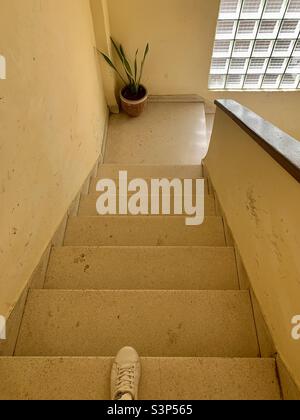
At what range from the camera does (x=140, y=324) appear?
1.10 metres

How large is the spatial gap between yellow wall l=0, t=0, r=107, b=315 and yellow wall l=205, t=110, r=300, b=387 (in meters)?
1.00

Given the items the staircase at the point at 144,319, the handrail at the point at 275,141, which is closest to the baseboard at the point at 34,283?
the staircase at the point at 144,319

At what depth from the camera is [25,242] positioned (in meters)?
1.13

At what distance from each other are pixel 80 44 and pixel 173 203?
135cm

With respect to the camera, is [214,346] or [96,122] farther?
[96,122]

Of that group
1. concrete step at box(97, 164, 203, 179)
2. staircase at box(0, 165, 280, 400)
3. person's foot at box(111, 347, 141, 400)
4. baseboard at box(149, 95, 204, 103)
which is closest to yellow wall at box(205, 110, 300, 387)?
staircase at box(0, 165, 280, 400)

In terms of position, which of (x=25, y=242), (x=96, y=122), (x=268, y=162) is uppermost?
(x=96, y=122)

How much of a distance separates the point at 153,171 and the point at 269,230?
1.47 metres

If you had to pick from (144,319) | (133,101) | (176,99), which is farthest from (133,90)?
(144,319)

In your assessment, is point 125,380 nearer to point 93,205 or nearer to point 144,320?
point 144,320

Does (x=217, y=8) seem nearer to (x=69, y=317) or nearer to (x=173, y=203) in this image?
(x=173, y=203)

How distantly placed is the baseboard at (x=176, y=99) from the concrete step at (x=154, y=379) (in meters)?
3.03

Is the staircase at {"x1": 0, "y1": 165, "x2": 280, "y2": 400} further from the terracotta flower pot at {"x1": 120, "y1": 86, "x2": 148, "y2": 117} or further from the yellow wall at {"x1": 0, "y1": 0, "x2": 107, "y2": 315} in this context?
the terracotta flower pot at {"x1": 120, "y1": 86, "x2": 148, "y2": 117}

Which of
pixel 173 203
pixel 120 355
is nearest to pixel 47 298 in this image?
pixel 120 355
